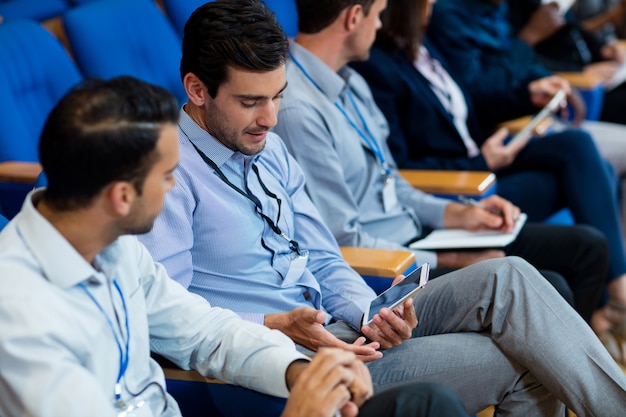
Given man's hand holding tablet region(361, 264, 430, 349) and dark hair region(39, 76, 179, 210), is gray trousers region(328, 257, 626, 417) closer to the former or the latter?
man's hand holding tablet region(361, 264, 430, 349)

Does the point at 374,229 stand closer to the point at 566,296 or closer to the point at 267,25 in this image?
the point at 566,296

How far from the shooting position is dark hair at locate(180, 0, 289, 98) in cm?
146

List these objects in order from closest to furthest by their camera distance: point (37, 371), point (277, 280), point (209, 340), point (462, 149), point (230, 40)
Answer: point (37, 371) → point (209, 340) → point (230, 40) → point (277, 280) → point (462, 149)

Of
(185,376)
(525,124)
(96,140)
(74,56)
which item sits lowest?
(525,124)

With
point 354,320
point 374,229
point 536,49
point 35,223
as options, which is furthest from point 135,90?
point 536,49

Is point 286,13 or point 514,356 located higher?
point 286,13

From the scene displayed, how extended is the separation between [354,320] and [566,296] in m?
0.51

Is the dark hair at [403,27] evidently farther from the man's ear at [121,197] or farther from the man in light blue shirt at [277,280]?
the man's ear at [121,197]

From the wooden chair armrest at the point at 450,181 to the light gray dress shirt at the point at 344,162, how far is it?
0.03 m

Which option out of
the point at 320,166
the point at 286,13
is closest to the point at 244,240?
the point at 320,166

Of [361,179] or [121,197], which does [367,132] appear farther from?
[121,197]

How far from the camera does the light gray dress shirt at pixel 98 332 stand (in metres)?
0.99

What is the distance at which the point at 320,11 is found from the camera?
6.46ft

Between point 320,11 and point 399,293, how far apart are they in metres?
0.77
